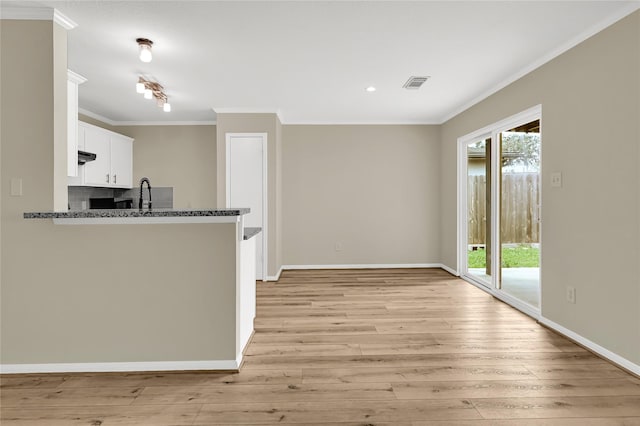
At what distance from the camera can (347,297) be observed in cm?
455

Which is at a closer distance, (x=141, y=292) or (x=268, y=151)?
(x=141, y=292)

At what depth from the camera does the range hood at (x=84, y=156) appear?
15.0 feet

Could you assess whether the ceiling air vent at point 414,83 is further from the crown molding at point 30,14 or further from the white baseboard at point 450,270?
the crown molding at point 30,14

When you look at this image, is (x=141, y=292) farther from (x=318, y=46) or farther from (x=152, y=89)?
(x=152, y=89)

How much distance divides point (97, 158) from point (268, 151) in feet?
7.67

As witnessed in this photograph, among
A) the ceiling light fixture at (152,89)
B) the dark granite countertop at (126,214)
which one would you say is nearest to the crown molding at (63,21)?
the ceiling light fixture at (152,89)

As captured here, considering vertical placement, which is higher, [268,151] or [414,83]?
[414,83]

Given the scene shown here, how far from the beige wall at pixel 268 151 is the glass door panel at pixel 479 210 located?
2806mm

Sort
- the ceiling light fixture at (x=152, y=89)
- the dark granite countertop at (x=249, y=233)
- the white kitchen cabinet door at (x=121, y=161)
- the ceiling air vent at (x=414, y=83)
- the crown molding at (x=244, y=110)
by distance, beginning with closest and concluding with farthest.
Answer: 1. the dark granite countertop at (x=249, y=233)
2. the ceiling light fixture at (x=152, y=89)
3. the ceiling air vent at (x=414, y=83)
4. the crown molding at (x=244, y=110)
5. the white kitchen cabinet door at (x=121, y=161)

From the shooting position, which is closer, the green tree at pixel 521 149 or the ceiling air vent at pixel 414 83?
the green tree at pixel 521 149

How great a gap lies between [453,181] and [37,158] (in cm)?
514

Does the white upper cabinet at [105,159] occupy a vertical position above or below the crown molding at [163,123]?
below

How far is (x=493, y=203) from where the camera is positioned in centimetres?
459

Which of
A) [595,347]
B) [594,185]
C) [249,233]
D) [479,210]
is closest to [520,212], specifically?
[479,210]
